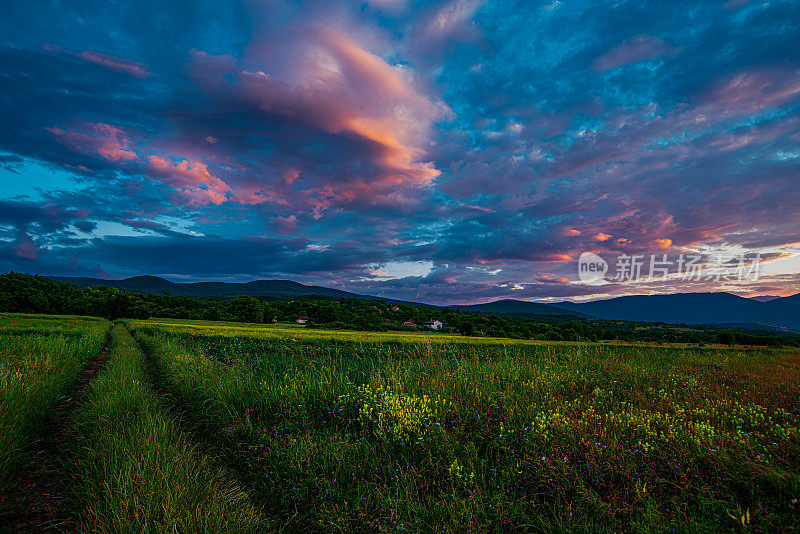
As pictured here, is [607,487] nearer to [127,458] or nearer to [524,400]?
[524,400]

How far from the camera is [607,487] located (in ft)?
14.1

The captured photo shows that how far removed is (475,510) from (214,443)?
531 centimetres

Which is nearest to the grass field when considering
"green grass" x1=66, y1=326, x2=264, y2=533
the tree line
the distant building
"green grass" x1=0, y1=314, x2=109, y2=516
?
"green grass" x1=66, y1=326, x2=264, y2=533

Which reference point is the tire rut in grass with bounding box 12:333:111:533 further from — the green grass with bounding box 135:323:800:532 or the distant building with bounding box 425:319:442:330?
the distant building with bounding box 425:319:442:330

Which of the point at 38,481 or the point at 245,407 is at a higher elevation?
the point at 245,407

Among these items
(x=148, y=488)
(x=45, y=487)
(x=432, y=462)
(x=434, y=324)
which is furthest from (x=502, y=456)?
(x=434, y=324)

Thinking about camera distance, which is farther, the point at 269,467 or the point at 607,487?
the point at 269,467

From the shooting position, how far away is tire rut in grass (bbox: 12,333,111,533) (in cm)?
414

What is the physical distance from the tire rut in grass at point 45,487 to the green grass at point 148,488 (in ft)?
0.73

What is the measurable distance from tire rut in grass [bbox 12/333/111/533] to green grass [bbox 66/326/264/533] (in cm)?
22

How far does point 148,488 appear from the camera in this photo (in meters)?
4.05

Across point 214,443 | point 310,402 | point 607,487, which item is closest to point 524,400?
point 607,487

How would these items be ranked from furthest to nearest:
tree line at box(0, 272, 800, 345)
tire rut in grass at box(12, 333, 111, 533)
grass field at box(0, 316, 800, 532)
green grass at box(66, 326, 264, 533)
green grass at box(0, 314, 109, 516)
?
1. tree line at box(0, 272, 800, 345)
2. green grass at box(0, 314, 109, 516)
3. tire rut in grass at box(12, 333, 111, 533)
4. grass field at box(0, 316, 800, 532)
5. green grass at box(66, 326, 264, 533)

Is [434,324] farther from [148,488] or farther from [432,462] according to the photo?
[148,488]
